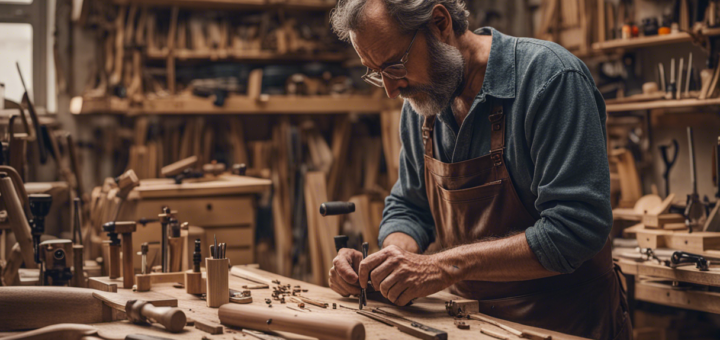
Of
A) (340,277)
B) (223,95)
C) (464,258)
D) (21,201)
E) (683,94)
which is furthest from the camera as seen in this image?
(223,95)

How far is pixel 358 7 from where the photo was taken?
222 centimetres

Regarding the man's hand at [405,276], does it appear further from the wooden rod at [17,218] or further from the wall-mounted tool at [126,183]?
the wall-mounted tool at [126,183]

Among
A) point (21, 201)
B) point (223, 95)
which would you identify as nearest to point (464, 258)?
point (21, 201)

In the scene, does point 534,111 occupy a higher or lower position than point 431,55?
lower

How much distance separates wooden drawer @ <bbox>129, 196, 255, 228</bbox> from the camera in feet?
12.2

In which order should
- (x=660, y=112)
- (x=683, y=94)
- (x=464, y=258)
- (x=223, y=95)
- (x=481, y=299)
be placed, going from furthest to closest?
(x=223, y=95) → (x=660, y=112) → (x=683, y=94) → (x=481, y=299) → (x=464, y=258)

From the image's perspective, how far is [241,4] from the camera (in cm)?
596

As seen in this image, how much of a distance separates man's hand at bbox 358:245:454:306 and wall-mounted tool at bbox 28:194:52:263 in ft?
4.55

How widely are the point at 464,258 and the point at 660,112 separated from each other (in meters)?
3.37

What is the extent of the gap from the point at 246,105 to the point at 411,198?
3398mm

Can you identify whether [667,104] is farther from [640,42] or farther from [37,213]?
[37,213]

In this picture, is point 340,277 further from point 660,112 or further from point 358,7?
point 660,112

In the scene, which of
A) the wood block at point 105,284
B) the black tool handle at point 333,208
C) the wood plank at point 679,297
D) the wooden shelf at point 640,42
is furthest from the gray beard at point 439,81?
the wooden shelf at point 640,42

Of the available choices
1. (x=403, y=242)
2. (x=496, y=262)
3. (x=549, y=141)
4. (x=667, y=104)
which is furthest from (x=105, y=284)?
(x=667, y=104)
